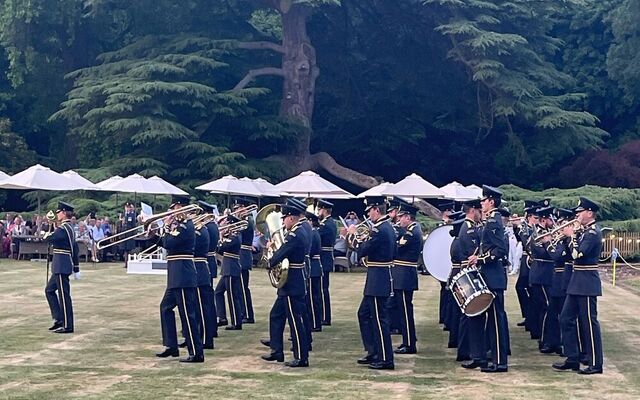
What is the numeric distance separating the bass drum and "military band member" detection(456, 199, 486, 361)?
2.05m

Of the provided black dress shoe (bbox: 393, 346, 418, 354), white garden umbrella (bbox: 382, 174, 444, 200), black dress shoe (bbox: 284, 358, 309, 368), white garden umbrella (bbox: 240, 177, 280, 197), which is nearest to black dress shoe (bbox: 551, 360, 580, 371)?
black dress shoe (bbox: 393, 346, 418, 354)

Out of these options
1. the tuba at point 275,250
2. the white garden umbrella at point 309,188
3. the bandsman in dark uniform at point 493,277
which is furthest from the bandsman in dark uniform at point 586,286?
the white garden umbrella at point 309,188

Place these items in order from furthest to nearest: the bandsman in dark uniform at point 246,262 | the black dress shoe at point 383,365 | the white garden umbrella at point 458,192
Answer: the white garden umbrella at point 458,192, the bandsman in dark uniform at point 246,262, the black dress shoe at point 383,365

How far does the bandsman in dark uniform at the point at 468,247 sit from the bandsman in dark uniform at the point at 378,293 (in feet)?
2.65

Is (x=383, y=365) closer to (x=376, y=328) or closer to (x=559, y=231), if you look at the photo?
(x=376, y=328)

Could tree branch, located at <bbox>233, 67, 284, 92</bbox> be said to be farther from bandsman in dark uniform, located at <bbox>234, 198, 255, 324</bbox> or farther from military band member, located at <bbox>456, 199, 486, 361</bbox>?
military band member, located at <bbox>456, 199, 486, 361</bbox>

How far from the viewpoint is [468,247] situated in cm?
1155

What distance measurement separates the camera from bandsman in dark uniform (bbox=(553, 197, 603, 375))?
11.1 metres

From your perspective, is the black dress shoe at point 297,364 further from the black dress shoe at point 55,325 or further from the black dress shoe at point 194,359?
the black dress shoe at point 55,325

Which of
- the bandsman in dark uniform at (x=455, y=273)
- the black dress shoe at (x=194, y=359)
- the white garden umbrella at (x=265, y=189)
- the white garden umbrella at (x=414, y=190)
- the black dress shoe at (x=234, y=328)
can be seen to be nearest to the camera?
the black dress shoe at (x=194, y=359)

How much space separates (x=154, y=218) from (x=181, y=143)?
80.3 feet

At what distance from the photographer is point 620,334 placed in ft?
48.0

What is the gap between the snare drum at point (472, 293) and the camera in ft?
36.8

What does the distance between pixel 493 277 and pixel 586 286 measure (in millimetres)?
Answer: 988
